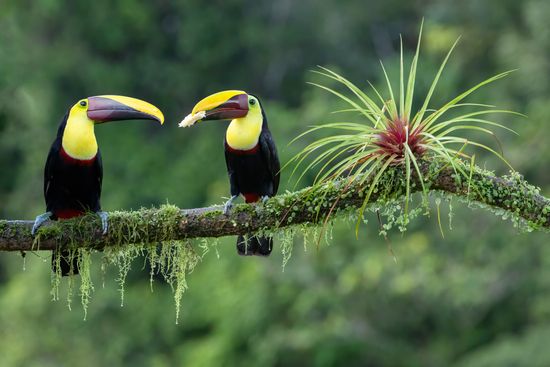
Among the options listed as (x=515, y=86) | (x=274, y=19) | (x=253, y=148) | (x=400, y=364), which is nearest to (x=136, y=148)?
(x=274, y=19)

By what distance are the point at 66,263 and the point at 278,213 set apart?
135 cm

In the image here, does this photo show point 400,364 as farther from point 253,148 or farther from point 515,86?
point 253,148

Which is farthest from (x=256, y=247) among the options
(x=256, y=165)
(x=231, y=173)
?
(x=231, y=173)

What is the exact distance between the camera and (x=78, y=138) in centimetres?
702

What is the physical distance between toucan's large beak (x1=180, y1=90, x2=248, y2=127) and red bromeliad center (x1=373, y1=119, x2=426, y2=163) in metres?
1.40

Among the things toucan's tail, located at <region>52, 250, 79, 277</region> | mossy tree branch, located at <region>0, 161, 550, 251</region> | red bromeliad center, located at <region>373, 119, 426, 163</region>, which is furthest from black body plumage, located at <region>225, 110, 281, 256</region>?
red bromeliad center, located at <region>373, 119, 426, 163</region>

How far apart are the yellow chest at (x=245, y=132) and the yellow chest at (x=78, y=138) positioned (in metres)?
1.02

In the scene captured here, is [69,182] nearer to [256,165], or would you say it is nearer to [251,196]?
[256,165]

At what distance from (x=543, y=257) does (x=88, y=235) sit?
1266cm

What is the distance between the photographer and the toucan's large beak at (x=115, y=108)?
22.6 feet

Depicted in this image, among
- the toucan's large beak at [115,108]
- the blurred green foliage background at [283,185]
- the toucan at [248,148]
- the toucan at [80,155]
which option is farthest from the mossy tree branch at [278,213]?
the blurred green foliage background at [283,185]

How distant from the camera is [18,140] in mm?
17453

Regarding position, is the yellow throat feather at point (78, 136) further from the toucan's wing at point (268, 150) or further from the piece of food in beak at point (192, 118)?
the toucan's wing at point (268, 150)

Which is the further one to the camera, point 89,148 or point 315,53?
point 315,53
